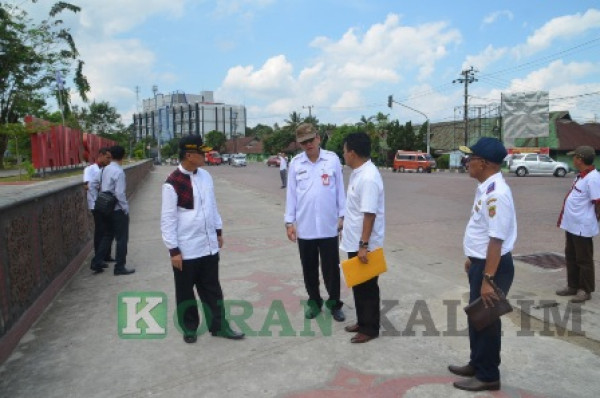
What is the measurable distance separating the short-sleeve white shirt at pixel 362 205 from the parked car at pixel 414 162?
3654 centimetres

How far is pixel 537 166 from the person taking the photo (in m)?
29.7

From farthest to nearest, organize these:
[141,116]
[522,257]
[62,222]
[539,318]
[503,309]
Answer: [141,116], [522,257], [62,222], [539,318], [503,309]

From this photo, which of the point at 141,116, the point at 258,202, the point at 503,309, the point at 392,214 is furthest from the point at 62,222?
the point at 141,116

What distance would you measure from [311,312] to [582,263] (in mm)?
2838

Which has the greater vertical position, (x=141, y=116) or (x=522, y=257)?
(x=141, y=116)

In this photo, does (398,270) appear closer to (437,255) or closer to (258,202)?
(437,255)

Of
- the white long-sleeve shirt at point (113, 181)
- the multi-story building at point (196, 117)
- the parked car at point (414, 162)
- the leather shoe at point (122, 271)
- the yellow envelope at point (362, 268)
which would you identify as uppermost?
the multi-story building at point (196, 117)

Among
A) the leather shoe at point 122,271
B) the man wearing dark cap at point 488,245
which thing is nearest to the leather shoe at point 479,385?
the man wearing dark cap at point 488,245

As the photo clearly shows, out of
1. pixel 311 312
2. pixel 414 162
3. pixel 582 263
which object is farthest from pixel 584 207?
pixel 414 162

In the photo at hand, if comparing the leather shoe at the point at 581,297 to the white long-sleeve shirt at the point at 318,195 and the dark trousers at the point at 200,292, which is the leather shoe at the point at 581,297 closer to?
the white long-sleeve shirt at the point at 318,195

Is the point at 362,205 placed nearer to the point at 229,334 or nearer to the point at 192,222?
the point at 192,222

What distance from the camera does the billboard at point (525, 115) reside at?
36594 millimetres

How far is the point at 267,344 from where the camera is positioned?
12.1 ft

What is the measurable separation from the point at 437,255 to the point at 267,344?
393cm
